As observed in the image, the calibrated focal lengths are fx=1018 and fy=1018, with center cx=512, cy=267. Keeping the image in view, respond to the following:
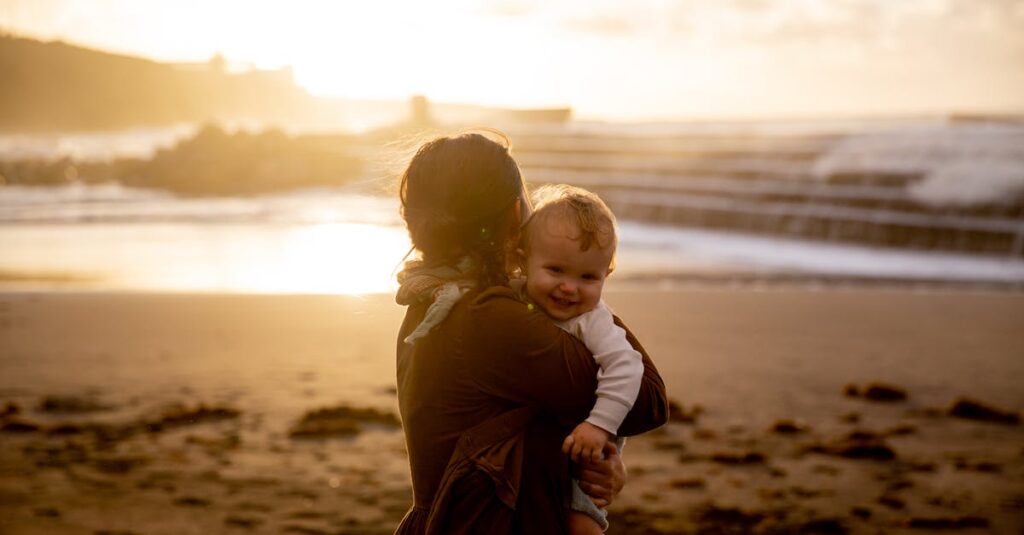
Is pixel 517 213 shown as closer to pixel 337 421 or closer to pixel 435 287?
pixel 435 287

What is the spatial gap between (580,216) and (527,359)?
287 millimetres

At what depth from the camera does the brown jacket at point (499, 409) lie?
68.3 inches

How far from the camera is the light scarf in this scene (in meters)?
1.75

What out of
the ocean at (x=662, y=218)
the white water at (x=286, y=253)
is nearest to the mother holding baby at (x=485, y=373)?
the white water at (x=286, y=253)

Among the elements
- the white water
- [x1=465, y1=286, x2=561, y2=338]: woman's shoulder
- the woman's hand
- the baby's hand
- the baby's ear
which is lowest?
the white water

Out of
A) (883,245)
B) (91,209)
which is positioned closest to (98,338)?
(883,245)

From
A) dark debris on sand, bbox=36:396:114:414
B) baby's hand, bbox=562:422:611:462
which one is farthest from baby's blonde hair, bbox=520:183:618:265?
dark debris on sand, bbox=36:396:114:414

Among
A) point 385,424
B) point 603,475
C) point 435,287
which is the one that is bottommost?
point 385,424

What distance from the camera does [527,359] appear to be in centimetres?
172

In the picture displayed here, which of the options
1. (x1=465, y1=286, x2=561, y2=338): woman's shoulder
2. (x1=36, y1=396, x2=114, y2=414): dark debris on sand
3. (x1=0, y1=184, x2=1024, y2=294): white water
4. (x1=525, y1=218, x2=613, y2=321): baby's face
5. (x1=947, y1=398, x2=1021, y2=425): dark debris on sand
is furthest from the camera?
(x1=0, y1=184, x2=1024, y2=294): white water

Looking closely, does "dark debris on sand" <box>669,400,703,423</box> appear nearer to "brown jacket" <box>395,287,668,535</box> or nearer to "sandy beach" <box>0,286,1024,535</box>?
"sandy beach" <box>0,286,1024,535</box>

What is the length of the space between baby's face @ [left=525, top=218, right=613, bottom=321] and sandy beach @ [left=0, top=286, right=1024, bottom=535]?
0.73m

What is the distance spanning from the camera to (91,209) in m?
18.0

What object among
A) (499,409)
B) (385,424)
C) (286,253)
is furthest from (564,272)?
(286,253)
